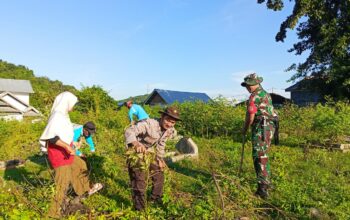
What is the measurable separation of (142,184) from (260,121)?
6.71ft

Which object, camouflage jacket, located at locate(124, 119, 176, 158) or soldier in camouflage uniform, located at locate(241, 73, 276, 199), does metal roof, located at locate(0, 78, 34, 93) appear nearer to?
soldier in camouflage uniform, located at locate(241, 73, 276, 199)

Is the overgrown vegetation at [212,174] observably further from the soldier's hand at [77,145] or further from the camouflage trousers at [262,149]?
the camouflage trousers at [262,149]

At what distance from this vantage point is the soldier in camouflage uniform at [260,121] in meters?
5.22

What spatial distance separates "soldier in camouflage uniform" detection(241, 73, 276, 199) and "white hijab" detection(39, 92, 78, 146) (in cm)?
252

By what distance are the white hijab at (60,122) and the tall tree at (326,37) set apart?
15901 mm

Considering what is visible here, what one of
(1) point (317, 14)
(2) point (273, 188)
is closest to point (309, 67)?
(1) point (317, 14)

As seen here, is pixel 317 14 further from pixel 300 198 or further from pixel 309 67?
pixel 300 198

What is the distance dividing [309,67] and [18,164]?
18.0m

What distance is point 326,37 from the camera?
19266mm

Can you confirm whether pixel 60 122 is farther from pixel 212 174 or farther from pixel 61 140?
pixel 212 174

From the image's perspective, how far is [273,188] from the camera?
530 cm

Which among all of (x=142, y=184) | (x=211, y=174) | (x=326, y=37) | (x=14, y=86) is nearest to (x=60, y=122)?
(x=142, y=184)

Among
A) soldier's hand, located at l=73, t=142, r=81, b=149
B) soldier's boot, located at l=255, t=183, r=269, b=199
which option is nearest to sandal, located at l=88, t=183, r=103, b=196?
soldier's hand, located at l=73, t=142, r=81, b=149

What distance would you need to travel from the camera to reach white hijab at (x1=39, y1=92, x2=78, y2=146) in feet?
13.5
